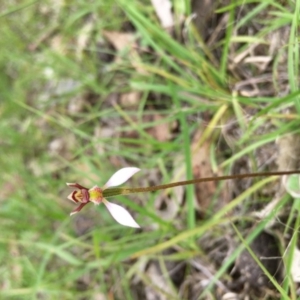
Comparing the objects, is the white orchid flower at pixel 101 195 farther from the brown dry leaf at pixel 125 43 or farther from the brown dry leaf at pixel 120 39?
the brown dry leaf at pixel 120 39

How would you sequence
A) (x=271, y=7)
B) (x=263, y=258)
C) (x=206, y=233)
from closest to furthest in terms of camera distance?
(x=263, y=258)
(x=271, y=7)
(x=206, y=233)

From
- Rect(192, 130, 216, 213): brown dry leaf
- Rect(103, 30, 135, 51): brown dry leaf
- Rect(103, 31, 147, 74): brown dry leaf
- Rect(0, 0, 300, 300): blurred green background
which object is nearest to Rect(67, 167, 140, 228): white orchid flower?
Rect(0, 0, 300, 300): blurred green background

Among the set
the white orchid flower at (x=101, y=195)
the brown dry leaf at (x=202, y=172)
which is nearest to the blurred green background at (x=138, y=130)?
the brown dry leaf at (x=202, y=172)

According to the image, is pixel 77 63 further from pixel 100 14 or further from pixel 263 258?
pixel 263 258

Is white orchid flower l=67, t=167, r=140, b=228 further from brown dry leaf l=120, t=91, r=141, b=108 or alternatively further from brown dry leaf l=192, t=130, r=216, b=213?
brown dry leaf l=120, t=91, r=141, b=108

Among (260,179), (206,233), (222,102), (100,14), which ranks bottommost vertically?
(206,233)

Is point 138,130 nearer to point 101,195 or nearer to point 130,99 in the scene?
point 130,99

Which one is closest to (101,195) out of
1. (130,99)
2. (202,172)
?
(202,172)

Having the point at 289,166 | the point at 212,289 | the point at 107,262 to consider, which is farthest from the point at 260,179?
the point at 107,262
